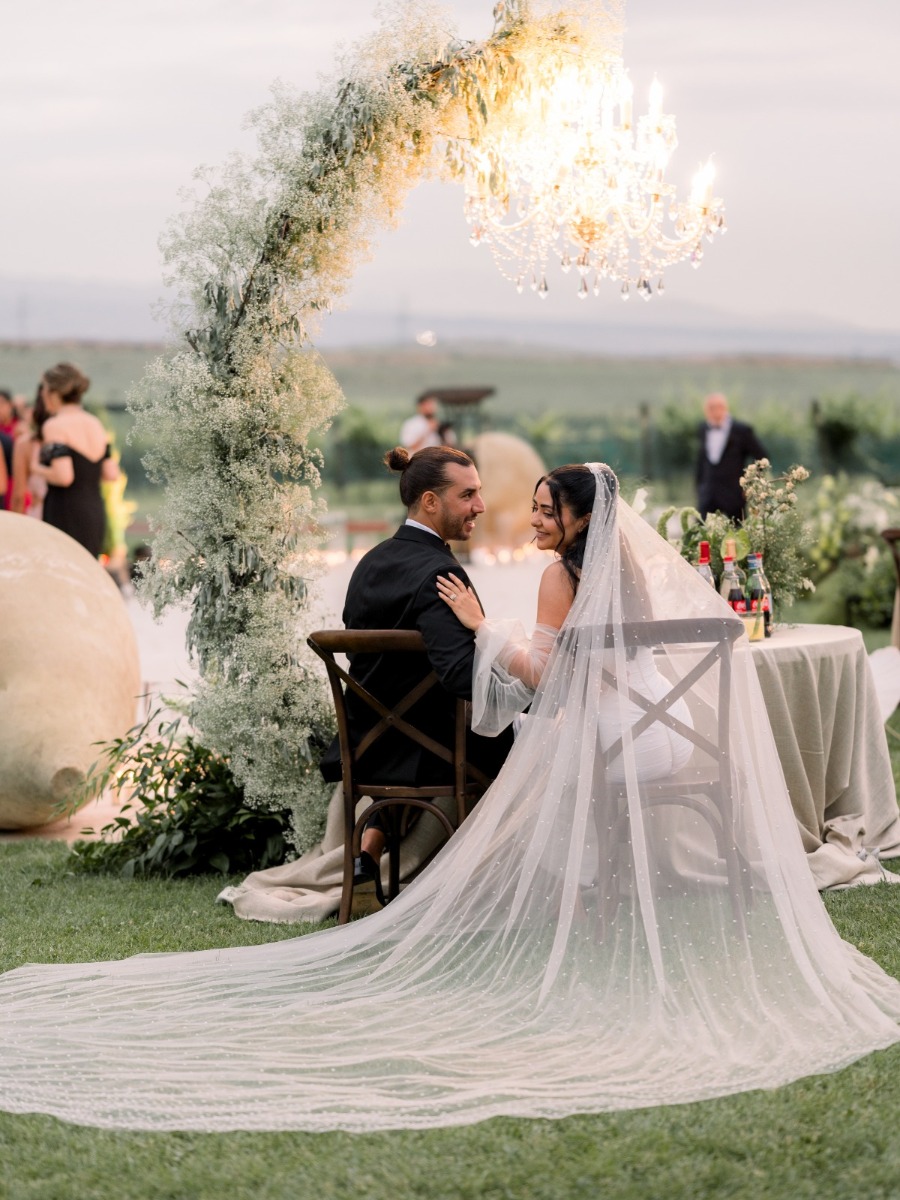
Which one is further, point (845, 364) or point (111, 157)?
point (845, 364)

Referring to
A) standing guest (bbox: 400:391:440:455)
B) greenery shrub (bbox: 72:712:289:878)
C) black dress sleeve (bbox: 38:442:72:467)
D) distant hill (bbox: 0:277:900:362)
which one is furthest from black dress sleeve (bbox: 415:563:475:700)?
distant hill (bbox: 0:277:900:362)

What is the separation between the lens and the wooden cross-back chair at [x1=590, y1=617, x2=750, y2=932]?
3455 millimetres

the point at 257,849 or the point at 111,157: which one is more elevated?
the point at 111,157

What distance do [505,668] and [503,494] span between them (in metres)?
13.9

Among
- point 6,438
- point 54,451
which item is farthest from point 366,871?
point 6,438

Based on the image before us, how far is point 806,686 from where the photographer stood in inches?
174

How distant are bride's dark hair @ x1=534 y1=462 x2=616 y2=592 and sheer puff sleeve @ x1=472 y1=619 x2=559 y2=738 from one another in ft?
0.58

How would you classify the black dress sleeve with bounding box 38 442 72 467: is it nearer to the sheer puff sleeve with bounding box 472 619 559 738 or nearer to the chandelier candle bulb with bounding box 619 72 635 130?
the chandelier candle bulb with bounding box 619 72 635 130

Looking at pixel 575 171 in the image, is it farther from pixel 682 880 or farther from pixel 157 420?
pixel 682 880

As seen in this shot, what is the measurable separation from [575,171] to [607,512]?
7.59 feet

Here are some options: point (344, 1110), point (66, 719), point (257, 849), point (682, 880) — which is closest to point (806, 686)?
point (682, 880)

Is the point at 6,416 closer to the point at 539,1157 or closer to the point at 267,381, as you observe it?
the point at 267,381

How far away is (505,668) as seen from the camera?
376 cm

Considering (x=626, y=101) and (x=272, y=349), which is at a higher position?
(x=626, y=101)
